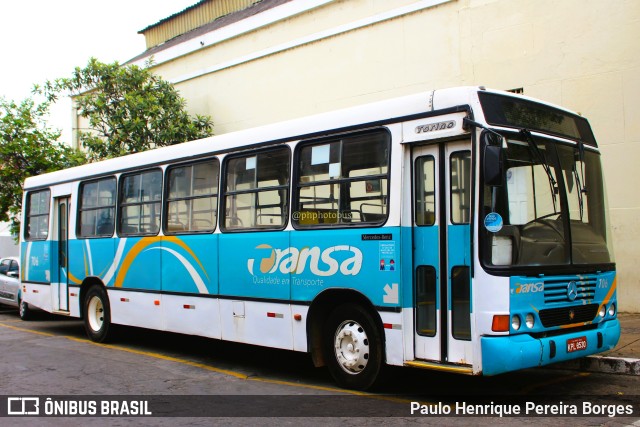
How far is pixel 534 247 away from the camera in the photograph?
661 centimetres

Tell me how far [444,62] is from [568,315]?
8.28 metres

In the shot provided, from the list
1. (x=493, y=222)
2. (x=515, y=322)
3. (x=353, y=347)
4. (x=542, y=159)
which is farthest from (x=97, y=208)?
(x=515, y=322)

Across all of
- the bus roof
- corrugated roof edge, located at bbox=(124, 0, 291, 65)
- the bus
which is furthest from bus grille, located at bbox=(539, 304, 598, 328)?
corrugated roof edge, located at bbox=(124, 0, 291, 65)

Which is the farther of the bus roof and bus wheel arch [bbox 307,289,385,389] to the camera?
bus wheel arch [bbox 307,289,385,389]

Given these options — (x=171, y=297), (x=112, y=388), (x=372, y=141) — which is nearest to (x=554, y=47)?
(x=372, y=141)

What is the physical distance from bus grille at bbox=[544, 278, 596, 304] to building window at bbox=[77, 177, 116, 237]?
7806mm

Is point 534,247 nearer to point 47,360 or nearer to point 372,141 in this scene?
point 372,141

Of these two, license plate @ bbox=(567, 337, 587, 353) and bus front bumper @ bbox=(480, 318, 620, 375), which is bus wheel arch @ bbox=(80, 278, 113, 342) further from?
license plate @ bbox=(567, 337, 587, 353)

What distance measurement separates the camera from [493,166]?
6254mm

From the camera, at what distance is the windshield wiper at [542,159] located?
6.79 m

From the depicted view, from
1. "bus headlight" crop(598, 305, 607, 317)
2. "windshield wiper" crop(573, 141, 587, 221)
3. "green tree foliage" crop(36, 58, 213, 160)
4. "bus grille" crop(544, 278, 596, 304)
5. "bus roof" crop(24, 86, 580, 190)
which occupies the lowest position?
"bus headlight" crop(598, 305, 607, 317)

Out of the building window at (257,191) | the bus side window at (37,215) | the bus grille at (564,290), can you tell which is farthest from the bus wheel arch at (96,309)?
the bus grille at (564,290)

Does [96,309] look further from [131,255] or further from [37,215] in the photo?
[37,215]

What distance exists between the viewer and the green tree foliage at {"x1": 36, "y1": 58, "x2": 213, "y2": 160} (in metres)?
19.0
